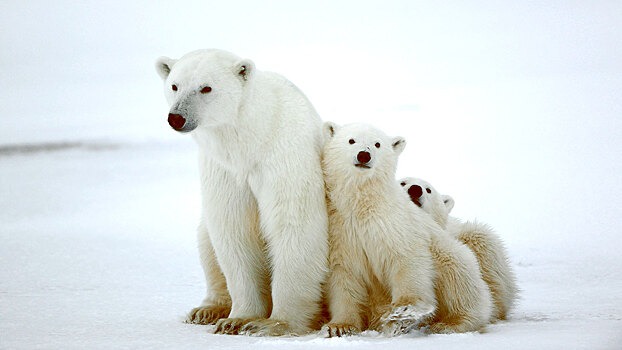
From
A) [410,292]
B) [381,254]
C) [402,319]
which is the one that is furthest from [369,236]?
[402,319]

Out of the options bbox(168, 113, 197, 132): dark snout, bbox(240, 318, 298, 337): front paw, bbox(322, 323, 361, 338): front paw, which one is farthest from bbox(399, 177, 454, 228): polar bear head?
bbox(168, 113, 197, 132): dark snout

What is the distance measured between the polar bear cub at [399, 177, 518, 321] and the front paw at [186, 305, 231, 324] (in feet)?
4.77

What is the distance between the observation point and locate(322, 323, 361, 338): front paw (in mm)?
5477

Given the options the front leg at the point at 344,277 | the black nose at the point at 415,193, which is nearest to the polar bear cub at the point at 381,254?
the front leg at the point at 344,277

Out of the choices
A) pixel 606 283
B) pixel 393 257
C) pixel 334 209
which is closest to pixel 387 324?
pixel 393 257

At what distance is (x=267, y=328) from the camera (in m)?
5.61

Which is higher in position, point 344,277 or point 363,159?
point 363,159

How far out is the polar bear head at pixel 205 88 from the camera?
5.38 metres

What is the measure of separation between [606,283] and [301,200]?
2.72 metres

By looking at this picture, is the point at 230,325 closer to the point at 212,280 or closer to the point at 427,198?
the point at 212,280

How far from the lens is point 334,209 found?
587cm

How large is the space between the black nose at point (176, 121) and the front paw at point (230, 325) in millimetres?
1213

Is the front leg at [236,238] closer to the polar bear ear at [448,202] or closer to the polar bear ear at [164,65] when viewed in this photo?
the polar bear ear at [164,65]

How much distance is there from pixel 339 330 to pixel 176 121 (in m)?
1.50
